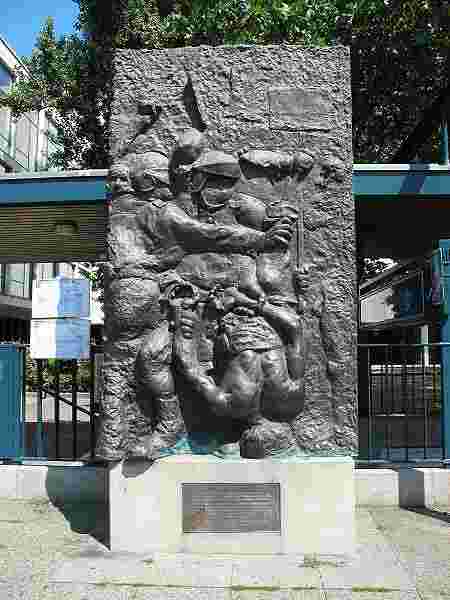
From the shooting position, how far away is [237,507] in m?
4.62

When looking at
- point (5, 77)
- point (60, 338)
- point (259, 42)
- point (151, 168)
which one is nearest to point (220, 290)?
point (151, 168)

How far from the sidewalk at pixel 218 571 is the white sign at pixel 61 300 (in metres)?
2.26

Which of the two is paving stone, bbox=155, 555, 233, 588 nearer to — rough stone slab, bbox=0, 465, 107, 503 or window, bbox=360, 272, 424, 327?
rough stone slab, bbox=0, 465, 107, 503

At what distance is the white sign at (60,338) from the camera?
21.2ft

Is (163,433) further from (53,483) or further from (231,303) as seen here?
(53,483)

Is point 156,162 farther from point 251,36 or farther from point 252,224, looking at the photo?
point 251,36

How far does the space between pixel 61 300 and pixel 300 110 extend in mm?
3326

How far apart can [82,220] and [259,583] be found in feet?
19.2

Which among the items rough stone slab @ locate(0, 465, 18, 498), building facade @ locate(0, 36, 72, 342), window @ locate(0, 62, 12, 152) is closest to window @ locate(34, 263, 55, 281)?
building facade @ locate(0, 36, 72, 342)

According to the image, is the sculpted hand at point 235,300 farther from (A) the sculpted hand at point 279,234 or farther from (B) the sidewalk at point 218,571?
Answer: (B) the sidewalk at point 218,571

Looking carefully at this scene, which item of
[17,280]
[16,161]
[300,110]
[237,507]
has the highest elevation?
[16,161]

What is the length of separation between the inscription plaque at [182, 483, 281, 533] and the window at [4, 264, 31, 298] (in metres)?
23.3

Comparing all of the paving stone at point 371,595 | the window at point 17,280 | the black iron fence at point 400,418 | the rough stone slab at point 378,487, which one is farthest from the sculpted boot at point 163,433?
the window at point 17,280

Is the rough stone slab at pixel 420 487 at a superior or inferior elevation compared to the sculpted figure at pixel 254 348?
inferior
